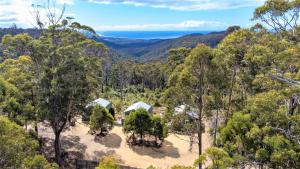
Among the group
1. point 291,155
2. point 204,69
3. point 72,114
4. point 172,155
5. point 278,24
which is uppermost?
point 278,24

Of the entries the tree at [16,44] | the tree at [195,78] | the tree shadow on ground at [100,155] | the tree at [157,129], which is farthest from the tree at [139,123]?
the tree at [16,44]

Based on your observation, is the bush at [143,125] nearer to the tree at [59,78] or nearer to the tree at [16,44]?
the tree at [59,78]

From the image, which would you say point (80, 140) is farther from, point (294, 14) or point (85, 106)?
point (294, 14)

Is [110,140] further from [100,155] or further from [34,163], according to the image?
[34,163]

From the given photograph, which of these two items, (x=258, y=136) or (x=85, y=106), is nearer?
(x=258, y=136)

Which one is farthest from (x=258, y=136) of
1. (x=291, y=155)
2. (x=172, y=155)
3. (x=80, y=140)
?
(x=80, y=140)

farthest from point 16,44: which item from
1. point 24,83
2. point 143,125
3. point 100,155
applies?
point 143,125

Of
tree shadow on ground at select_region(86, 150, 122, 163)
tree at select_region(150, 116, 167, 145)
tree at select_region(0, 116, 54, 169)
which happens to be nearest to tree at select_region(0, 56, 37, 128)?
tree shadow on ground at select_region(86, 150, 122, 163)
